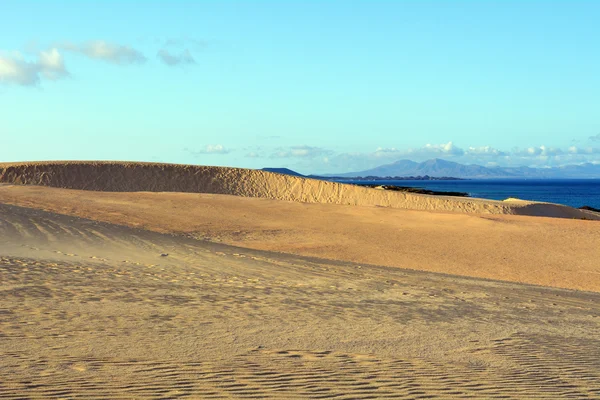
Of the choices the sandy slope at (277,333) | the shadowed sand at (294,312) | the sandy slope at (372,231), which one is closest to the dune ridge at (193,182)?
the sandy slope at (372,231)

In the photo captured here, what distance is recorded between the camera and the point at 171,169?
169ft

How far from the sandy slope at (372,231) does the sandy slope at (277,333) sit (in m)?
3.60

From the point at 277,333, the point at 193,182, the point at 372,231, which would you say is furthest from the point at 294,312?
the point at 193,182

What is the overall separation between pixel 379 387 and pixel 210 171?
156 ft

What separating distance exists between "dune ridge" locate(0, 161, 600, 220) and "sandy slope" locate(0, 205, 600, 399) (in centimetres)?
3196

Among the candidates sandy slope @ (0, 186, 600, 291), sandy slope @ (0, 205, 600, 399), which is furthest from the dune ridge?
sandy slope @ (0, 205, 600, 399)

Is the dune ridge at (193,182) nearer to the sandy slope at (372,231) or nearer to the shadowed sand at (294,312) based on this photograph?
the sandy slope at (372,231)

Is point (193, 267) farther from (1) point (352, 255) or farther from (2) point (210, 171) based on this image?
(2) point (210, 171)

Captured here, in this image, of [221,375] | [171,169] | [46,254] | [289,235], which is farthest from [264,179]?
[221,375]

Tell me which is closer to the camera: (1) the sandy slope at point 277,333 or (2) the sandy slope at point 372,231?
(1) the sandy slope at point 277,333

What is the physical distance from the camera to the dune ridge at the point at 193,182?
148 ft

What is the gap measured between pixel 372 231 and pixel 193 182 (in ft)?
96.8

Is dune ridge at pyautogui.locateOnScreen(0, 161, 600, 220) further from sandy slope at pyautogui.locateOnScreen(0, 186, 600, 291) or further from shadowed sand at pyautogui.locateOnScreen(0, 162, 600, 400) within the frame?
shadowed sand at pyautogui.locateOnScreen(0, 162, 600, 400)

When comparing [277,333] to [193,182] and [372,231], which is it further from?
[193,182]
